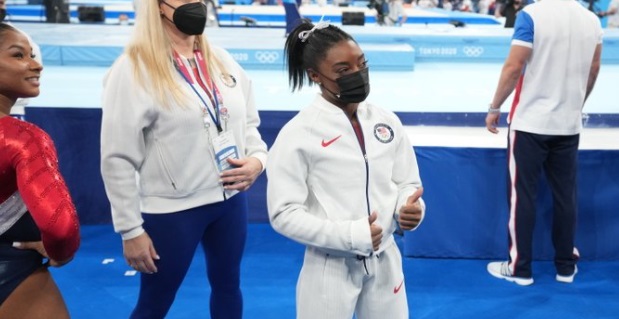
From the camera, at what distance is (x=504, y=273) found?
3.49 meters

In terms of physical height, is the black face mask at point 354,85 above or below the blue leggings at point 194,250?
above

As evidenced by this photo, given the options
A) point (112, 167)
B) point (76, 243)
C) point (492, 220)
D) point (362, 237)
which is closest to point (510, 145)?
point (492, 220)

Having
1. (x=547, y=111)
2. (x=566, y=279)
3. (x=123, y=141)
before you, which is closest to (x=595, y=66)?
(x=547, y=111)

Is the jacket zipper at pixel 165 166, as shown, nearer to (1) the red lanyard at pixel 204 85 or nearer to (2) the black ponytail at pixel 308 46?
(1) the red lanyard at pixel 204 85

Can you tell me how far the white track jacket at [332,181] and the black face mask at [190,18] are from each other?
1.57 ft

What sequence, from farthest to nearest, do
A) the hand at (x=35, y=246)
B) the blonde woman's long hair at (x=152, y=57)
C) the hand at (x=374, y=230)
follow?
1. the blonde woman's long hair at (x=152, y=57)
2. the hand at (x=374, y=230)
3. the hand at (x=35, y=246)

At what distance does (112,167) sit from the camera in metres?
1.89

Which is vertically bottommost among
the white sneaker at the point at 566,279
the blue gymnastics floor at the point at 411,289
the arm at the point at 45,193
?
the blue gymnastics floor at the point at 411,289

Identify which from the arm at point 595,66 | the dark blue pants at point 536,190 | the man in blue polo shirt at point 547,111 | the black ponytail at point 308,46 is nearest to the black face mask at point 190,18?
the black ponytail at point 308,46

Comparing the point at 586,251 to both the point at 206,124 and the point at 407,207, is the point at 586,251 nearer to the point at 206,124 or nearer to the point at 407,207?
the point at 407,207

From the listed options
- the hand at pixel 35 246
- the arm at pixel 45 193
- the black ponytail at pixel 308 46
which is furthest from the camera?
the black ponytail at pixel 308 46

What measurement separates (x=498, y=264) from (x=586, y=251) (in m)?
0.57

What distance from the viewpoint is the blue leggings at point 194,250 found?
2012 mm

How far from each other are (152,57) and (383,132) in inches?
28.7
